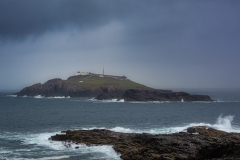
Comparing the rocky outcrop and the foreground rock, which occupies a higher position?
the rocky outcrop

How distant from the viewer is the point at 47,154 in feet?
134

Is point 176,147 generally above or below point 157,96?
below

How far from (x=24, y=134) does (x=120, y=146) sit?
2574 centimetres

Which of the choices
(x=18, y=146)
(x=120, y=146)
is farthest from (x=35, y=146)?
(x=120, y=146)

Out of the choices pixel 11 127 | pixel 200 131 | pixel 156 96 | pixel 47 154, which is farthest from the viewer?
pixel 156 96

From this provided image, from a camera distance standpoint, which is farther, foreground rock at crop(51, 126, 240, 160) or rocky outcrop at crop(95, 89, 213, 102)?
rocky outcrop at crop(95, 89, 213, 102)

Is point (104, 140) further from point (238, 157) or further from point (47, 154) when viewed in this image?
point (238, 157)

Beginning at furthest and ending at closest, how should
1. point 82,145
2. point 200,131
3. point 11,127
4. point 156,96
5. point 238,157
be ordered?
1. point 156,96
2. point 11,127
3. point 200,131
4. point 82,145
5. point 238,157

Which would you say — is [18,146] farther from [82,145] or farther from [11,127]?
[11,127]

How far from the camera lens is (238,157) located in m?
33.9

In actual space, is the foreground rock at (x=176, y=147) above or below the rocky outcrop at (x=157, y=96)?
below

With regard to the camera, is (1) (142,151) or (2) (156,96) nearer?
(1) (142,151)

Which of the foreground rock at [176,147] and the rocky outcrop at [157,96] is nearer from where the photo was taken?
the foreground rock at [176,147]

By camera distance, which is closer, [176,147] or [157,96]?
[176,147]
